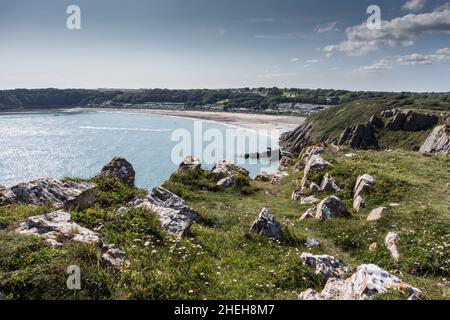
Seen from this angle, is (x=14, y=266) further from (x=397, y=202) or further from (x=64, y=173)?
(x=64, y=173)

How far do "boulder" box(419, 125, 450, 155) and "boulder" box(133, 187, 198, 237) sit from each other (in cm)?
3731

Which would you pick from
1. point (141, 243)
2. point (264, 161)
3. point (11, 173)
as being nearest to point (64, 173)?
point (11, 173)

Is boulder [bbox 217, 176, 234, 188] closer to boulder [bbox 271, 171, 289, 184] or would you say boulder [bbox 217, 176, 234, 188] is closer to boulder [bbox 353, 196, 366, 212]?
boulder [bbox 271, 171, 289, 184]

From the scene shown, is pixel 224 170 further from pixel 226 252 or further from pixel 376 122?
pixel 376 122

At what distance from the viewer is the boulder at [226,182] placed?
26.7m

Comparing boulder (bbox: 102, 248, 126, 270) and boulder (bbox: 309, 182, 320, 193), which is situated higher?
boulder (bbox: 102, 248, 126, 270)

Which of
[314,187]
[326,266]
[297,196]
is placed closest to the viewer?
[326,266]

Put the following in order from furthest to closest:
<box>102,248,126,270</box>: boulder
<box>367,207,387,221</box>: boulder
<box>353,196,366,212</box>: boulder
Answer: <box>353,196,366,212</box>: boulder, <box>367,207,387,221</box>: boulder, <box>102,248,126,270</box>: boulder

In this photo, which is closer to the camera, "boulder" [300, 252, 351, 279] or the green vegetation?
"boulder" [300, 252, 351, 279]

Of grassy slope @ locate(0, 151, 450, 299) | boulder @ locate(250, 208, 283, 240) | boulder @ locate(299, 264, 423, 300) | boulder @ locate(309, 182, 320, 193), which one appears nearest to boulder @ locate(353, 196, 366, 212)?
grassy slope @ locate(0, 151, 450, 299)

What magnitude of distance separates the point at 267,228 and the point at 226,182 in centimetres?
1310

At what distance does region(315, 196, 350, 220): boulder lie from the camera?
17.4 m

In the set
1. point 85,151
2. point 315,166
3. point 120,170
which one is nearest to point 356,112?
point 85,151

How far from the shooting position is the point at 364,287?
304 inches
